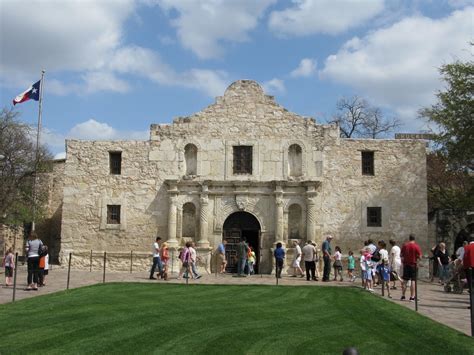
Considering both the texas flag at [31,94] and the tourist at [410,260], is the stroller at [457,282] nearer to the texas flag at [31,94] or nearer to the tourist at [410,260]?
the tourist at [410,260]

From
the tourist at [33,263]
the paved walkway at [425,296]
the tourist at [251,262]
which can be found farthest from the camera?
the tourist at [251,262]

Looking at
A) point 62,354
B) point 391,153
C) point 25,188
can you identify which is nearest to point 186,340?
point 62,354

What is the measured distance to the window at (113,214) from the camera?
24.6m

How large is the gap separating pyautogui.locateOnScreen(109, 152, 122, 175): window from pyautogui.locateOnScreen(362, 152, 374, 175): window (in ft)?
36.8

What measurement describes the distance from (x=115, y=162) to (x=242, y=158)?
593 cm

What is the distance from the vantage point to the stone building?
24.0 meters

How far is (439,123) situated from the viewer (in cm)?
2433

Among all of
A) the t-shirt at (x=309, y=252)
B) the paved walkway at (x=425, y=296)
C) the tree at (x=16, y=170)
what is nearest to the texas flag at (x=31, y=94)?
the tree at (x=16, y=170)

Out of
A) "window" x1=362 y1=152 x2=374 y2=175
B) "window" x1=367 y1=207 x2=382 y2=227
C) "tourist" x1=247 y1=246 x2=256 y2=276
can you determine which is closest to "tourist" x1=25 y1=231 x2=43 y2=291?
"tourist" x1=247 y1=246 x2=256 y2=276

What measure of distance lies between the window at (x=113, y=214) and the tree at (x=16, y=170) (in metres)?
3.91

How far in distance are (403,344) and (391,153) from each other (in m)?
17.0

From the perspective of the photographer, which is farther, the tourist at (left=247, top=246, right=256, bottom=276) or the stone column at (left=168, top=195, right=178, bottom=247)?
the stone column at (left=168, top=195, right=178, bottom=247)

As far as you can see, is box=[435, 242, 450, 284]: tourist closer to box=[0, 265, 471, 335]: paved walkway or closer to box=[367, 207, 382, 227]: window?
box=[0, 265, 471, 335]: paved walkway

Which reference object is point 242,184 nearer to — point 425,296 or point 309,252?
point 309,252
